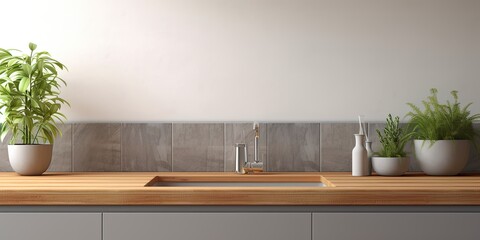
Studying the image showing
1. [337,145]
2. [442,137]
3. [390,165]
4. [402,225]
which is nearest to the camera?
[402,225]

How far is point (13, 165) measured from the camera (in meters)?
2.67

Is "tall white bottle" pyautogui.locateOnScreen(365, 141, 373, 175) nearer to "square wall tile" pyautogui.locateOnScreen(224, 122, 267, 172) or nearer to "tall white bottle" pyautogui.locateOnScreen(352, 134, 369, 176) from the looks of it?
"tall white bottle" pyautogui.locateOnScreen(352, 134, 369, 176)

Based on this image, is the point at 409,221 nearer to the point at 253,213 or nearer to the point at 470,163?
the point at 253,213

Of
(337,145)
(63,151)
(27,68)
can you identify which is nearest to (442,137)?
(337,145)

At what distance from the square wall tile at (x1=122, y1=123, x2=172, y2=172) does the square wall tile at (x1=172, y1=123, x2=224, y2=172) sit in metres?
0.03

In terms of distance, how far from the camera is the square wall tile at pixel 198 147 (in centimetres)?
290

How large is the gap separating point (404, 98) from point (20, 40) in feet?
6.08

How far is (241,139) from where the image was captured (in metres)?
2.89

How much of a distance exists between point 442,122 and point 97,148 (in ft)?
5.20

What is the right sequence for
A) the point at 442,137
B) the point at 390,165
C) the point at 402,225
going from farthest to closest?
the point at 442,137
the point at 390,165
the point at 402,225

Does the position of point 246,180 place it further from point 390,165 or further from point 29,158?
point 29,158

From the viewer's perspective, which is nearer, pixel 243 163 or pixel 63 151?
pixel 243 163

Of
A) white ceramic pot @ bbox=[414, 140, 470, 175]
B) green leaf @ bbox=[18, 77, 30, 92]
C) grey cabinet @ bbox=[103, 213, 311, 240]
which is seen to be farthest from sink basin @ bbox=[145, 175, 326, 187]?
green leaf @ bbox=[18, 77, 30, 92]

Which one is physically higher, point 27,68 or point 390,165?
point 27,68
